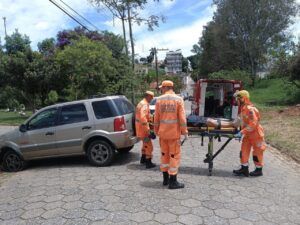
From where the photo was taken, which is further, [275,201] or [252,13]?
[252,13]

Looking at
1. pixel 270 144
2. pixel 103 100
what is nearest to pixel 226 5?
pixel 270 144

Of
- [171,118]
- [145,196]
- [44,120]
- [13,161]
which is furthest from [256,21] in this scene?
[145,196]

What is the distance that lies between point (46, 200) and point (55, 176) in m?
1.71

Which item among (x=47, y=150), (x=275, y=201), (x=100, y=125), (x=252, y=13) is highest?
(x=252, y=13)

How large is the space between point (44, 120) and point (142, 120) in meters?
2.56

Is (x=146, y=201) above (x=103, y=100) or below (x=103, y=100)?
below

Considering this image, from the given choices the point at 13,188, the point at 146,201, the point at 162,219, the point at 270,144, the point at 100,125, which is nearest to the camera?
the point at 162,219

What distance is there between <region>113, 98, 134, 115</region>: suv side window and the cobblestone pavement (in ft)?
4.19

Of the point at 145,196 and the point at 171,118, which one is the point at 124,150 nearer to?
the point at 171,118

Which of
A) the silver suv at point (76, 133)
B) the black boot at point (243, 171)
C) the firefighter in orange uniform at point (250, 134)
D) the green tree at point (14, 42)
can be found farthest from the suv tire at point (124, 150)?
the green tree at point (14, 42)

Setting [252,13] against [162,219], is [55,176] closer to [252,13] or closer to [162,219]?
[162,219]

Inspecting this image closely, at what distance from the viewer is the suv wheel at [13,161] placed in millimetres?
9297

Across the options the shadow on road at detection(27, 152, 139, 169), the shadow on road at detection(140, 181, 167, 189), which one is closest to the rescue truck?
the shadow on road at detection(27, 152, 139, 169)

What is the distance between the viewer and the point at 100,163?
8664 mm
